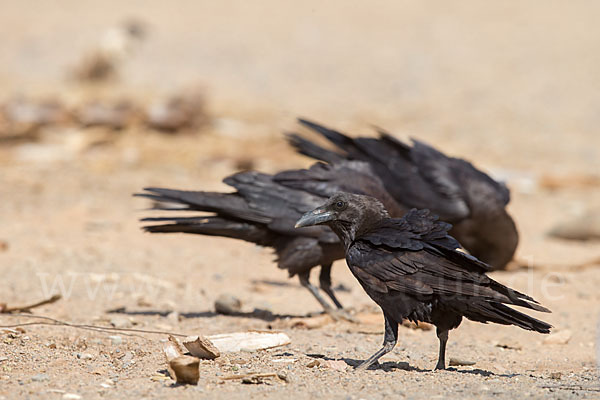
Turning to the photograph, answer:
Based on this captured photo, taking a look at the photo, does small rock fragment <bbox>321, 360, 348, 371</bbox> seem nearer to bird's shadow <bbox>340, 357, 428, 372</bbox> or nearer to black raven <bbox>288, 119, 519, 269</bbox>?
bird's shadow <bbox>340, 357, 428, 372</bbox>

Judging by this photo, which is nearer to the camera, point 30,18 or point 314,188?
point 314,188

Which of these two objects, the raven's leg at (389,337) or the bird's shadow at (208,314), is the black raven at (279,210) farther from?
the raven's leg at (389,337)

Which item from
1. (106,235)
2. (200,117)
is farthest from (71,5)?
(106,235)

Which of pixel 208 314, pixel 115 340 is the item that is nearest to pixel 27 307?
pixel 115 340

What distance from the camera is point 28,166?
12102 millimetres

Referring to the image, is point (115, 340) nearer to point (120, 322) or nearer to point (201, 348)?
point (120, 322)

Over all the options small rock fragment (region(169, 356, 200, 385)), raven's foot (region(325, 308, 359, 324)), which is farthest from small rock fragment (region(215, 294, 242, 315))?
small rock fragment (region(169, 356, 200, 385))

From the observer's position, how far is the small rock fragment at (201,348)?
14.9ft

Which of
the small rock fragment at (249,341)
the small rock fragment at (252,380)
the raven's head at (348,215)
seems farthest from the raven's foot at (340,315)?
the small rock fragment at (252,380)

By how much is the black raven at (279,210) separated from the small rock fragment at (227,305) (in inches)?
18.2

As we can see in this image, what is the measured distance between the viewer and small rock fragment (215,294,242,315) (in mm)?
6441

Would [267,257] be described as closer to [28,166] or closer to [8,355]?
[8,355]

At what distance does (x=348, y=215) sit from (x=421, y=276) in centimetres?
59

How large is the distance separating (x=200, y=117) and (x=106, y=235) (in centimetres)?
537
